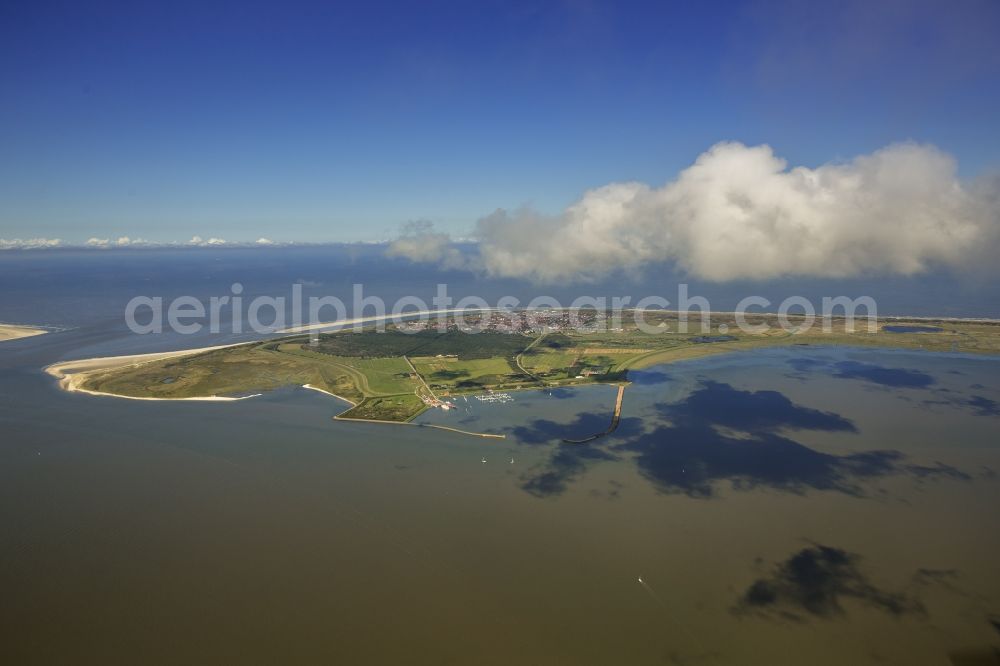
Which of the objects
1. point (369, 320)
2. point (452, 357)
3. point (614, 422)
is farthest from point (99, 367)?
point (614, 422)

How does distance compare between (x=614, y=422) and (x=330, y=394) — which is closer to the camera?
(x=614, y=422)

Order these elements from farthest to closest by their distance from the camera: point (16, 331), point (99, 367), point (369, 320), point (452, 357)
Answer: point (369, 320), point (16, 331), point (452, 357), point (99, 367)

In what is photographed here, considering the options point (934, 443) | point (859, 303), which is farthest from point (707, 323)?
point (934, 443)

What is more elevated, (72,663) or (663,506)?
(663,506)

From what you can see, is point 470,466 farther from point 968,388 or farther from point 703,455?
point 968,388

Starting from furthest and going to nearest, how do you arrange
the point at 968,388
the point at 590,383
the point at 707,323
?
the point at 707,323 → the point at 590,383 → the point at 968,388

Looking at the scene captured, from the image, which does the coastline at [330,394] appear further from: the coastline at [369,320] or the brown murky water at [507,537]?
the coastline at [369,320]

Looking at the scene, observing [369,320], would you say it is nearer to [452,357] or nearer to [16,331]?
[452,357]
